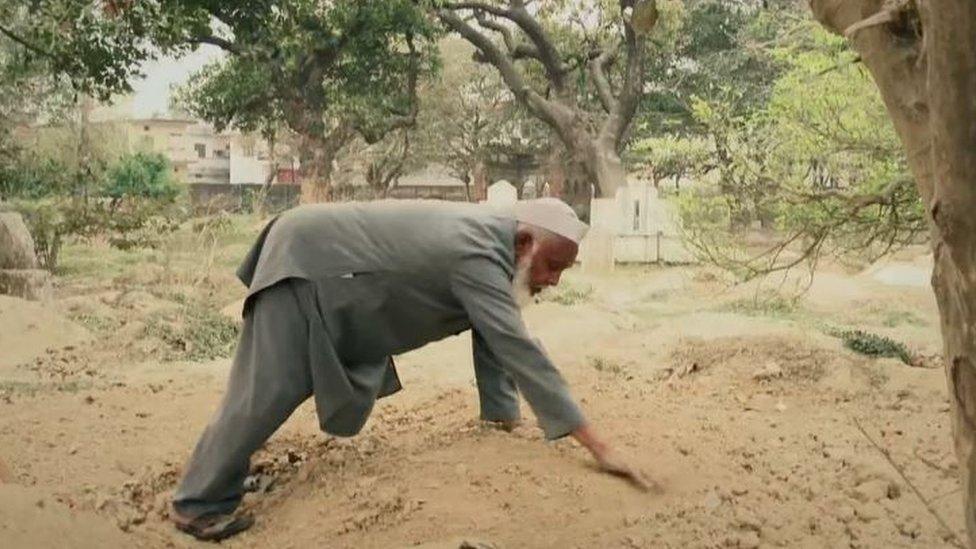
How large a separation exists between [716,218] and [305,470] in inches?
142

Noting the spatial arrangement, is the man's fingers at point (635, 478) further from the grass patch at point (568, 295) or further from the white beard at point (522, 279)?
the grass patch at point (568, 295)

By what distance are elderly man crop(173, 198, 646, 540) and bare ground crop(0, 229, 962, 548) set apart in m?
0.22

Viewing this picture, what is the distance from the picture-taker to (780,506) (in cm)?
275

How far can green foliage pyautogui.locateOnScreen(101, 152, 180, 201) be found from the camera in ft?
24.9

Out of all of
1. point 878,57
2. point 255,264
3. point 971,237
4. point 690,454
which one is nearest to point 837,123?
point 690,454

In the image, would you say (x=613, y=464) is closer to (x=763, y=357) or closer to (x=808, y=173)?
(x=763, y=357)

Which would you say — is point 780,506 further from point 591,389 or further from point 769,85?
point 769,85

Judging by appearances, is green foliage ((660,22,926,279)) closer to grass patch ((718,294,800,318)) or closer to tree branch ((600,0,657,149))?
grass patch ((718,294,800,318))

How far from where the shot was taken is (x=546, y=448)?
2.96 meters

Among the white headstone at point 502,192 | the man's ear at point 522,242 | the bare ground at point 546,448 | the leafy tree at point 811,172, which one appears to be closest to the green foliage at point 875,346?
the bare ground at point 546,448

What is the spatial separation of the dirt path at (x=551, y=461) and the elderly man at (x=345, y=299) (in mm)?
196

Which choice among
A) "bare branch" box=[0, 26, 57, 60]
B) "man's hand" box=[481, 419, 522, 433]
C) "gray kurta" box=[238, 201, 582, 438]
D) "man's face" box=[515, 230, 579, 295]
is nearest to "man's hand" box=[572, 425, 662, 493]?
"gray kurta" box=[238, 201, 582, 438]

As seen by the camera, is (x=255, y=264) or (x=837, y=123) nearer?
(x=255, y=264)

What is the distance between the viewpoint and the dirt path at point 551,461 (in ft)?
8.26
